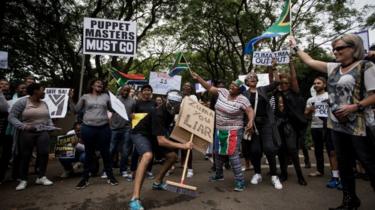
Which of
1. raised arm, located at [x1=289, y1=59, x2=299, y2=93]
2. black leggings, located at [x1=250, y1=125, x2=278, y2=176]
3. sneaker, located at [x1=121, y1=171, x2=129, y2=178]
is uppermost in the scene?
raised arm, located at [x1=289, y1=59, x2=299, y2=93]

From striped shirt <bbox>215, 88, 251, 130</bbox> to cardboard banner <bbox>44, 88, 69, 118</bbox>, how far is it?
3.08 m

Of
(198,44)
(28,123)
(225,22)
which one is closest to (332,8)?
(225,22)

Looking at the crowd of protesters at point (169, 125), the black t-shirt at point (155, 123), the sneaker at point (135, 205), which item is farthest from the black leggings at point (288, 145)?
the sneaker at point (135, 205)

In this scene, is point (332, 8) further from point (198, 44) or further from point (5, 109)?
point (5, 109)

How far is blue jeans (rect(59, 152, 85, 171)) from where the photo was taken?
20.1ft

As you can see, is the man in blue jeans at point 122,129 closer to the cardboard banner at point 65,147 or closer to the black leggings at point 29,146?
the cardboard banner at point 65,147

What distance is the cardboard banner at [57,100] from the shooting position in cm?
620

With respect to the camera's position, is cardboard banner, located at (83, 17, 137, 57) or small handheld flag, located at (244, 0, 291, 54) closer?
small handheld flag, located at (244, 0, 291, 54)

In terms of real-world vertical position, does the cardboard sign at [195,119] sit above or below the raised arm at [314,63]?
below

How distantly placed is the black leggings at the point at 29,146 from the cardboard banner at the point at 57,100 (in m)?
0.85

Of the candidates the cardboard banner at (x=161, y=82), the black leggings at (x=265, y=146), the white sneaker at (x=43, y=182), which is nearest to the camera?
the black leggings at (x=265, y=146)

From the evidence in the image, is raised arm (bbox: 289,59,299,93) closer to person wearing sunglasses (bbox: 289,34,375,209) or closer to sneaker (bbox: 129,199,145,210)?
person wearing sunglasses (bbox: 289,34,375,209)

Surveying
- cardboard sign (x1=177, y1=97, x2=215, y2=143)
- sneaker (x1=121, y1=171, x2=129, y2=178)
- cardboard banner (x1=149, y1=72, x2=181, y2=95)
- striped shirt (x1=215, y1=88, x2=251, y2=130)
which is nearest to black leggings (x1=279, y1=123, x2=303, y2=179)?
striped shirt (x1=215, y1=88, x2=251, y2=130)

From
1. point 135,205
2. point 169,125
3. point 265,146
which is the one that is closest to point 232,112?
point 265,146
